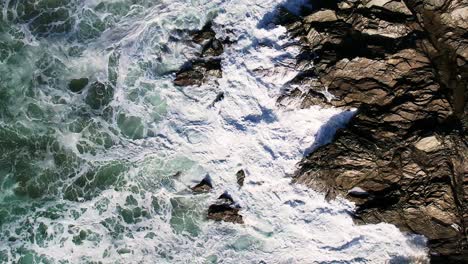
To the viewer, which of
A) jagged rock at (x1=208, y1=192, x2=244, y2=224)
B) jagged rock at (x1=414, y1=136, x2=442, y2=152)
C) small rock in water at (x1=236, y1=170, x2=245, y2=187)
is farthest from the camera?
small rock in water at (x1=236, y1=170, x2=245, y2=187)

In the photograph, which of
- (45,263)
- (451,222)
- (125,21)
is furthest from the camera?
(125,21)

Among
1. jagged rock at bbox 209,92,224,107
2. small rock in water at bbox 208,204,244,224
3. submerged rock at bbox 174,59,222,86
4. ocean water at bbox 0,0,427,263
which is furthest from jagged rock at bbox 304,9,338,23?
small rock in water at bbox 208,204,244,224

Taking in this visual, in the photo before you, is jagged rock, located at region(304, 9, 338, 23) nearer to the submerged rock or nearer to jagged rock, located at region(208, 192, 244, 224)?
the submerged rock

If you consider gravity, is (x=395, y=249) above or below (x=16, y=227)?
above

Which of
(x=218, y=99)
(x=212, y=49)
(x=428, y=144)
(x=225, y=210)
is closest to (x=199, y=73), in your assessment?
(x=212, y=49)

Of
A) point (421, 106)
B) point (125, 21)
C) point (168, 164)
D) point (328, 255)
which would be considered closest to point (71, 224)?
point (168, 164)

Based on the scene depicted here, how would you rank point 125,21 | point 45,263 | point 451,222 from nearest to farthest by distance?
point 451,222, point 45,263, point 125,21

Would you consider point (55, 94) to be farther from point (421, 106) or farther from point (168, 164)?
point (421, 106)
